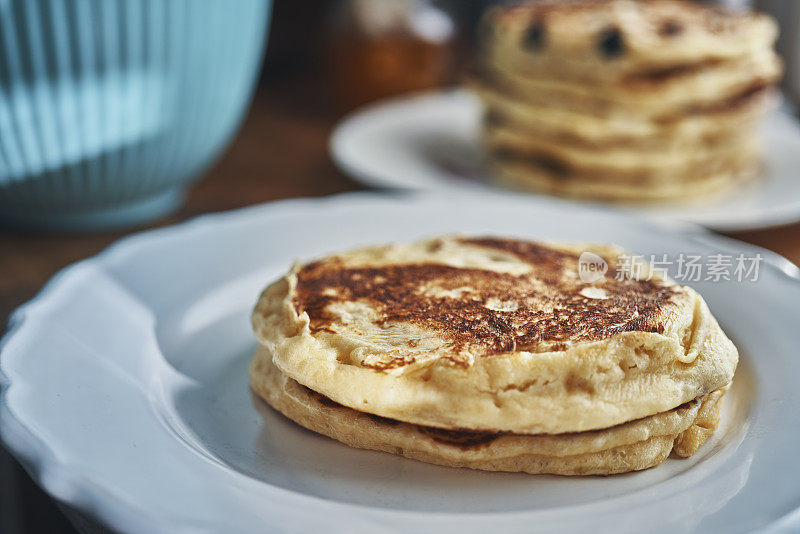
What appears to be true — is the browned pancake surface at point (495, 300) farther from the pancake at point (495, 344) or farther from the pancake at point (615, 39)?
the pancake at point (615, 39)

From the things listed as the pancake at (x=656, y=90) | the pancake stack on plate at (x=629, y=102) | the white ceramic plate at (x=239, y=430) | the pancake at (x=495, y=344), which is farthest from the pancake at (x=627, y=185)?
the pancake at (x=495, y=344)

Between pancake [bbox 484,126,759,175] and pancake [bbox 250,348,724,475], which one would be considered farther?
pancake [bbox 484,126,759,175]

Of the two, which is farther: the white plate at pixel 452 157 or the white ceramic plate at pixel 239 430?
the white plate at pixel 452 157

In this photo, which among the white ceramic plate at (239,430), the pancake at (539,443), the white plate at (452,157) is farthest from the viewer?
the white plate at (452,157)

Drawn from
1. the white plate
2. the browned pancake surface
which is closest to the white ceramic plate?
the browned pancake surface

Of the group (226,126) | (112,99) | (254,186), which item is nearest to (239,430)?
(112,99)

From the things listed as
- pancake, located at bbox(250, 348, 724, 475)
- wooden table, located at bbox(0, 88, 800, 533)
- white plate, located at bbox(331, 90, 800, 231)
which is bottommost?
wooden table, located at bbox(0, 88, 800, 533)

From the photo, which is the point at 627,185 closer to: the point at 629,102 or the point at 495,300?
the point at 629,102

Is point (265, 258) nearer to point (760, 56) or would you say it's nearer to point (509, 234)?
point (509, 234)

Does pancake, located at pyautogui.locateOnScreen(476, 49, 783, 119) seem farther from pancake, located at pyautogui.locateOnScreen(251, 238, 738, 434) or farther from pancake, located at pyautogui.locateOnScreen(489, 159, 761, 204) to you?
pancake, located at pyautogui.locateOnScreen(251, 238, 738, 434)

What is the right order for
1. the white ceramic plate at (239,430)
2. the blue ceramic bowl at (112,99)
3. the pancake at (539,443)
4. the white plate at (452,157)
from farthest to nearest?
the white plate at (452,157) < the blue ceramic bowl at (112,99) < the pancake at (539,443) < the white ceramic plate at (239,430)
